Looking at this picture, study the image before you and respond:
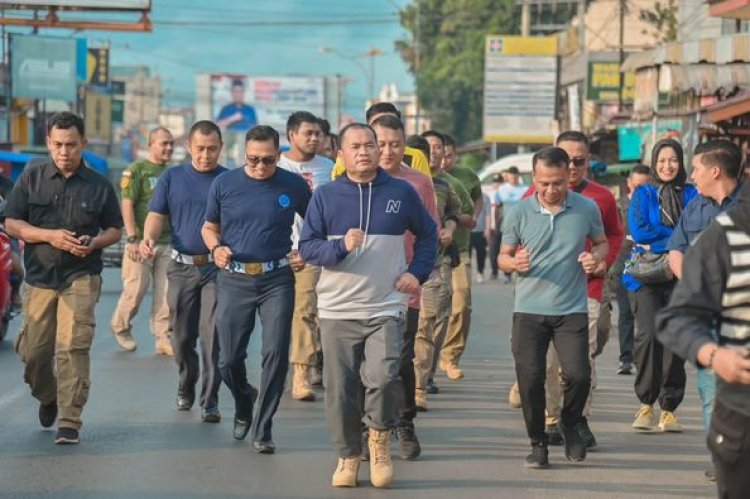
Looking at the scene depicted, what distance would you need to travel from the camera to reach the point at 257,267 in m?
10.2

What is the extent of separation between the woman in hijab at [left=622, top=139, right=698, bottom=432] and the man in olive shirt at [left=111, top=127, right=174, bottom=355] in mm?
5031

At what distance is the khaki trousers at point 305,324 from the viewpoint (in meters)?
12.8

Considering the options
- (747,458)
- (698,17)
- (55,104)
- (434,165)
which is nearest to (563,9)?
(55,104)

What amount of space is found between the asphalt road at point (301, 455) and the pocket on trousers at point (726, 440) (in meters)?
3.41

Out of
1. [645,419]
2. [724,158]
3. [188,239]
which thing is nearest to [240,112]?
[188,239]

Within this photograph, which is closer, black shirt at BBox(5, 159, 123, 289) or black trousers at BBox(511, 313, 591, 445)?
black trousers at BBox(511, 313, 591, 445)

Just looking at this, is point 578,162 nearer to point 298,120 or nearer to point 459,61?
point 298,120

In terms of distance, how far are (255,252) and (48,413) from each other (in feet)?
5.70

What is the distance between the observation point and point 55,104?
2923 inches

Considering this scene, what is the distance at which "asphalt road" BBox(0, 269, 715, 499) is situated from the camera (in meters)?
8.91

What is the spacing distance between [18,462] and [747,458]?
5288 mm

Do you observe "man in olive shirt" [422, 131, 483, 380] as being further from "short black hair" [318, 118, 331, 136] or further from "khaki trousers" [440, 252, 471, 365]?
"short black hair" [318, 118, 331, 136]

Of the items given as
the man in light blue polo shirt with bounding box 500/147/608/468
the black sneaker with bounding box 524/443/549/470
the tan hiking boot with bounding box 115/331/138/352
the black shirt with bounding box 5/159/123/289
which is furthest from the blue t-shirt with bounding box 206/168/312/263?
the tan hiking boot with bounding box 115/331/138/352

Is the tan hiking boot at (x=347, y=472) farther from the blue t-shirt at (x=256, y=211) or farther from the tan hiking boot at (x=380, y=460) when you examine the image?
the blue t-shirt at (x=256, y=211)
